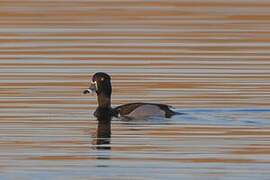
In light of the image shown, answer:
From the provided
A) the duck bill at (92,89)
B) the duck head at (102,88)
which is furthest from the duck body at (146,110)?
the duck bill at (92,89)

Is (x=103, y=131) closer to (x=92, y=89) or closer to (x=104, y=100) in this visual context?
(x=104, y=100)

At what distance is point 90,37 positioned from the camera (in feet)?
84.4

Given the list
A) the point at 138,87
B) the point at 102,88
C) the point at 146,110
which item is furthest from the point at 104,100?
the point at 138,87

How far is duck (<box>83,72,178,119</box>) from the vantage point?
17.6 m

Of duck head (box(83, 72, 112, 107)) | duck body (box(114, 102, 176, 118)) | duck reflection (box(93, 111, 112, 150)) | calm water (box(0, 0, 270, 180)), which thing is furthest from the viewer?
duck head (box(83, 72, 112, 107))

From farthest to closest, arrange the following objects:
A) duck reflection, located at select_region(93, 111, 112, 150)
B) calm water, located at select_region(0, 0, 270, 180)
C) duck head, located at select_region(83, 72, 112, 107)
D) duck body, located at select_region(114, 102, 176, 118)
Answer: duck head, located at select_region(83, 72, 112, 107)
duck body, located at select_region(114, 102, 176, 118)
duck reflection, located at select_region(93, 111, 112, 150)
calm water, located at select_region(0, 0, 270, 180)

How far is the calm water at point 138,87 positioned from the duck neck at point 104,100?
7.3 inches

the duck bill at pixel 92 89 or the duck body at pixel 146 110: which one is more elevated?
the duck bill at pixel 92 89

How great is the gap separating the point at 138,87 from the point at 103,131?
316 centimetres

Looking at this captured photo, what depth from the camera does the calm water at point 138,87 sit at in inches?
553

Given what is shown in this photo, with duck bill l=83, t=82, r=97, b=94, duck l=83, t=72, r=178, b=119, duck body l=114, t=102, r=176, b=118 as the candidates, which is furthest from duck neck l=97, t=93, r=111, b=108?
duck body l=114, t=102, r=176, b=118

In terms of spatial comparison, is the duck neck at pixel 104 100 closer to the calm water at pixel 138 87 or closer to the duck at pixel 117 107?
the duck at pixel 117 107

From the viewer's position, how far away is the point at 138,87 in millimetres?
19906

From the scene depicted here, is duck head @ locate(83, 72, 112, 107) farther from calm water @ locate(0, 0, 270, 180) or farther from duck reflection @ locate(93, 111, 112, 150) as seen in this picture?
duck reflection @ locate(93, 111, 112, 150)
